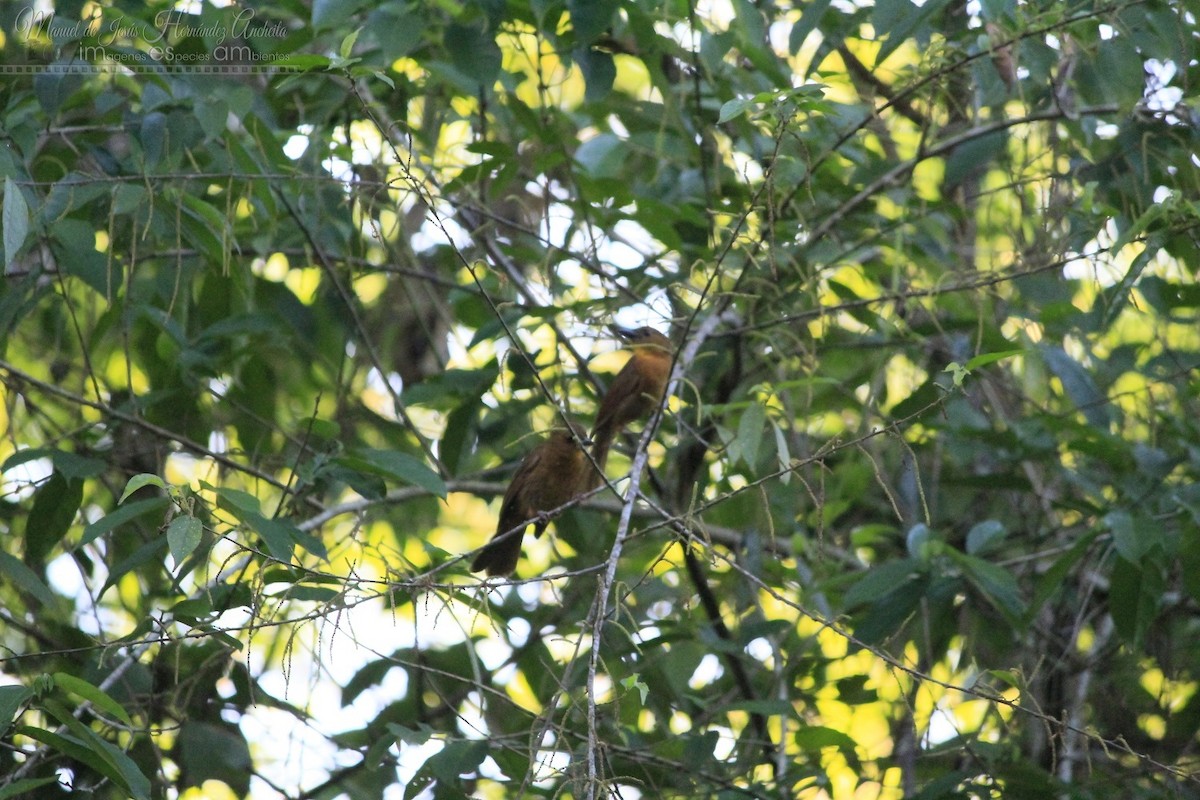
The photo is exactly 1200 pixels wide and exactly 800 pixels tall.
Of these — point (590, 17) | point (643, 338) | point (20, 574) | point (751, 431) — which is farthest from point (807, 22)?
point (20, 574)

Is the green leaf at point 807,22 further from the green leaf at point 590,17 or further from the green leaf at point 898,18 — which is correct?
the green leaf at point 590,17

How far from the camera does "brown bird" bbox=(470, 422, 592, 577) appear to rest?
3854mm

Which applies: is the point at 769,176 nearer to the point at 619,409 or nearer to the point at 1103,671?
the point at 619,409

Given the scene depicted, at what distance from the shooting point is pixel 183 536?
1966 millimetres

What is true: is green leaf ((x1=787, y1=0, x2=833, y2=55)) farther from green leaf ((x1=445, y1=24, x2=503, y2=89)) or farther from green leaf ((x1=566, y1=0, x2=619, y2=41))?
green leaf ((x1=445, y1=24, x2=503, y2=89))

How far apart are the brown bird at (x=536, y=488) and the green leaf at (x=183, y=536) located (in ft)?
5.96

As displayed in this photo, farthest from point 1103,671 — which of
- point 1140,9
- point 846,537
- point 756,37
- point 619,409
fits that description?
point 756,37

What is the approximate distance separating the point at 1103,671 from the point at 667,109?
2.42 m

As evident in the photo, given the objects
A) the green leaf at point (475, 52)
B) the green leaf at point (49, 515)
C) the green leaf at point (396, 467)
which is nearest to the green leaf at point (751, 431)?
the green leaf at point (396, 467)

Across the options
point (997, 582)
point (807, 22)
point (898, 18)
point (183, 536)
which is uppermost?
point (807, 22)

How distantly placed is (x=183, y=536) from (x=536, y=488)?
204 cm

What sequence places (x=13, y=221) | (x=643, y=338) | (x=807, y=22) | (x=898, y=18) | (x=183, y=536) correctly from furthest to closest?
1. (x=643, y=338)
2. (x=807, y=22)
3. (x=898, y=18)
4. (x=13, y=221)
5. (x=183, y=536)

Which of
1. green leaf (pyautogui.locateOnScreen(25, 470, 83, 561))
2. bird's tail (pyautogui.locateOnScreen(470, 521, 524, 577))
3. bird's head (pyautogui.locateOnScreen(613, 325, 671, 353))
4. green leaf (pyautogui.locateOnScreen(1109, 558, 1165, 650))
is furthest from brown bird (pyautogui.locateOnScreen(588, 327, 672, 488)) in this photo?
green leaf (pyautogui.locateOnScreen(25, 470, 83, 561))

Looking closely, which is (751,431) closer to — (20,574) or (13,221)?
(13,221)
